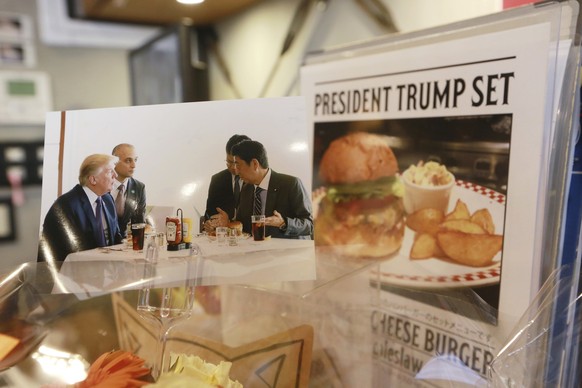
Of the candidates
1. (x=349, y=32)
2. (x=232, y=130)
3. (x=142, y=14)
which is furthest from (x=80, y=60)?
(x=232, y=130)

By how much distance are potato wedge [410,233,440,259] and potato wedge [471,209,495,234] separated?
0.07 m

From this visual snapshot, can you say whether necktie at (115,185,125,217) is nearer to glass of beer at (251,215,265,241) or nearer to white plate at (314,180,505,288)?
glass of beer at (251,215,265,241)

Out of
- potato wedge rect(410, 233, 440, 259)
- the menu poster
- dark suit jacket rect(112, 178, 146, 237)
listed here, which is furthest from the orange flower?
potato wedge rect(410, 233, 440, 259)

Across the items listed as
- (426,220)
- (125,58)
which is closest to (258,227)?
(426,220)

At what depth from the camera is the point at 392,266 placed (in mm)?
733

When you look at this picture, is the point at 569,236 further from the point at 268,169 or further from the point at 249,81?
the point at 249,81

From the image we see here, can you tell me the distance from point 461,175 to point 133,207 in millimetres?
441

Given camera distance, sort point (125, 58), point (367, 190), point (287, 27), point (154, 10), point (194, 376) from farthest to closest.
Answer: point (125, 58) → point (154, 10) → point (287, 27) → point (367, 190) → point (194, 376)

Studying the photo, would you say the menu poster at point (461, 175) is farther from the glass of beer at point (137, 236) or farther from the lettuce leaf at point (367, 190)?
the glass of beer at point (137, 236)

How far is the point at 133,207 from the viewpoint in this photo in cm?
47

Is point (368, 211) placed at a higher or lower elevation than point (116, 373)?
higher

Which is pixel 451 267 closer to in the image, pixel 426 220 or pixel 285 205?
pixel 426 220

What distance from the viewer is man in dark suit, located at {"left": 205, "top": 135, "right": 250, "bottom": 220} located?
1.56 ft

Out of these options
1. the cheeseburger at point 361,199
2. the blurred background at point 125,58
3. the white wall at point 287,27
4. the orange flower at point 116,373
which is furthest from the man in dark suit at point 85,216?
the blurred background at point 125,58
